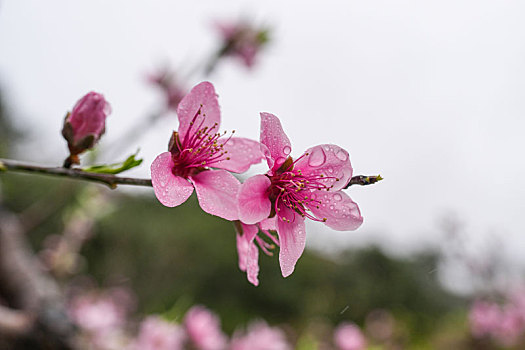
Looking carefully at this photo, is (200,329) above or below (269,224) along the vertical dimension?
below

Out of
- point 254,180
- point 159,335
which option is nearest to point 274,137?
point 254,180

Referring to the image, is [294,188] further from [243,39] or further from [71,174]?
[243,39]

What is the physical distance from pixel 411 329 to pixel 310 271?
1854mm

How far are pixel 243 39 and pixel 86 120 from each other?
56.6 inches

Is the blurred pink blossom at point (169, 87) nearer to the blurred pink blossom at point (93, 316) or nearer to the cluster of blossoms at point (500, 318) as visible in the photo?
the blurred pink blossom at point (93, 316)

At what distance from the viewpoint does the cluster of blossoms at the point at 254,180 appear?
0.47 m

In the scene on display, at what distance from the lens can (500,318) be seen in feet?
11.6

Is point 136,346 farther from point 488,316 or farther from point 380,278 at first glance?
point 380,278

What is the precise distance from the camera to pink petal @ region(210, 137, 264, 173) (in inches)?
20.8

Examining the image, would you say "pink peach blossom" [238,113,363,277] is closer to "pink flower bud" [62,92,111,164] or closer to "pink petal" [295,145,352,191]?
"pink petal" [295,145,352,191]

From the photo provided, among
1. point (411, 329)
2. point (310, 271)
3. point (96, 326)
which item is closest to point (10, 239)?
point (96, 326)

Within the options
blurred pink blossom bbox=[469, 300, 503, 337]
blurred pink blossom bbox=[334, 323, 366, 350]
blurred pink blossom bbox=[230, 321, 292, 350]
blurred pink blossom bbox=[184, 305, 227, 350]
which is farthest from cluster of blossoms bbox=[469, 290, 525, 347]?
blurred pink blossom bbox=[184, 305, 227, 350]

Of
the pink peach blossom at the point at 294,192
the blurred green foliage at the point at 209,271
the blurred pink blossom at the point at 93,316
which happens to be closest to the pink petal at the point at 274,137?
the pink peach blossom at the point at 294,192

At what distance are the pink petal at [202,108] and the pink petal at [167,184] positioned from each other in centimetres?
7
